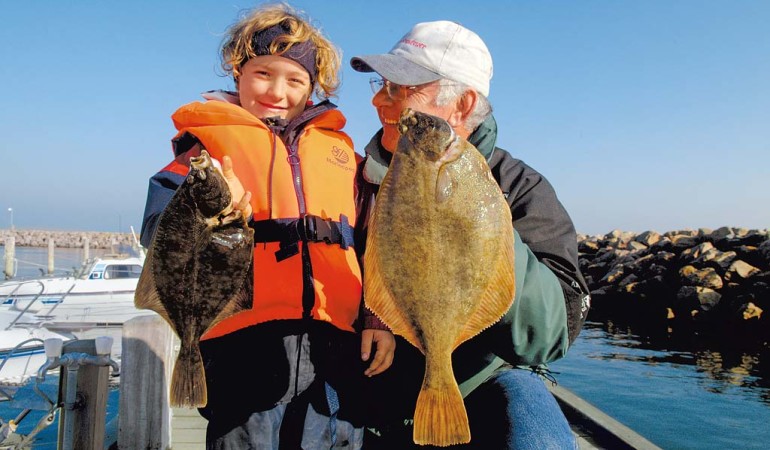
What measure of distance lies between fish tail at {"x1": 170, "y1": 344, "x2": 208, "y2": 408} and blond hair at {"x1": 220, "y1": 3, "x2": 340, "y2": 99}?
5.21ft

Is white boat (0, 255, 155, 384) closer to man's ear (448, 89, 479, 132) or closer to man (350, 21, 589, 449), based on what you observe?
man (350, 21, 589, 449)

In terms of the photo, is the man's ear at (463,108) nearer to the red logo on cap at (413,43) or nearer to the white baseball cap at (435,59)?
the white baseball cap at (435,59)

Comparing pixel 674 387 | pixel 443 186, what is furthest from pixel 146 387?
pixel 674 387

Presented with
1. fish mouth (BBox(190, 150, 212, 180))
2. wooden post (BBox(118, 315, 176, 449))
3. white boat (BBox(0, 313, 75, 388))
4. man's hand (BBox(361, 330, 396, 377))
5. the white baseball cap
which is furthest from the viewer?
white boat (BBox(0, 313, 75, 388))

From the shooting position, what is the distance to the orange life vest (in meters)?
2.55

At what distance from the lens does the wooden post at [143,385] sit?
4.97m

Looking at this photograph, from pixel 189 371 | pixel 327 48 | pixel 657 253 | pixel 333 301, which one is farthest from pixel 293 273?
pixel 657 253

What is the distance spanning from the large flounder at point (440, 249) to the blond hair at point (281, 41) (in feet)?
4.00

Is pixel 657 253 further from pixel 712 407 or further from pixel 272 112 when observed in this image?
pixel 272 112

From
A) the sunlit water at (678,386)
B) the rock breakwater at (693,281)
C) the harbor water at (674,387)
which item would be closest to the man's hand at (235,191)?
the harbor water at (674,387)

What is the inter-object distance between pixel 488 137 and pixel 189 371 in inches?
66.6

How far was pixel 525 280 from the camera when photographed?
2.17 m

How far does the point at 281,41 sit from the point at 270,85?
23 centimetres

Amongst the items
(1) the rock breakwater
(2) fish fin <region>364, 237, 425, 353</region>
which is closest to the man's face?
(2) fish fin <region>364, 237, 425, 353</region>
